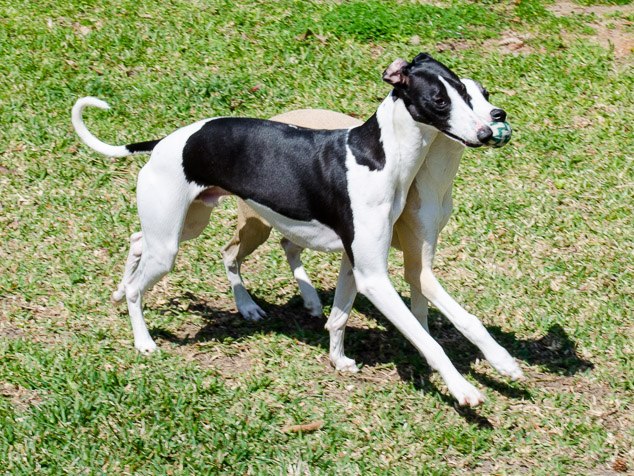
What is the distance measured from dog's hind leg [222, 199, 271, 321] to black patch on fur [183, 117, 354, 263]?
2.61ft

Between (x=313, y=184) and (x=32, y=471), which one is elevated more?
(x=313, y=184)

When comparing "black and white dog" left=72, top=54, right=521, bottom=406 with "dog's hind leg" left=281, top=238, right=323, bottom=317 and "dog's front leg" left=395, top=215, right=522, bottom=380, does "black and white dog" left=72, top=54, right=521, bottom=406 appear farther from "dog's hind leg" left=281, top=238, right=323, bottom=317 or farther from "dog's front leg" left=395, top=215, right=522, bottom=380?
"dog's hind leg" left=281, top=238, right=323, bottom=317

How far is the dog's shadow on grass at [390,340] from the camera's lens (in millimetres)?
5355

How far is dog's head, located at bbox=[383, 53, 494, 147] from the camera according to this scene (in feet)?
13.5

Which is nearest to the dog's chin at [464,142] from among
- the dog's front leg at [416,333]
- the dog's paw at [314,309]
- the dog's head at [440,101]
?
the dog's head at [440,101]

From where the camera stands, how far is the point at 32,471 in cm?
426

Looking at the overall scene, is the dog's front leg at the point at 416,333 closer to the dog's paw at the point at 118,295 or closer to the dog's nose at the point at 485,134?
the dog's nose at the point at 485,134

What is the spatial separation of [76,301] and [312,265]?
66.3 inches

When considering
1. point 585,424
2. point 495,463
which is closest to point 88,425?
point 495,463

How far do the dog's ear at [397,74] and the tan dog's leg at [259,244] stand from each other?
1.37 m

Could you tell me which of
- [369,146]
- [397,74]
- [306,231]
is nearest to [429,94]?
[397,74]

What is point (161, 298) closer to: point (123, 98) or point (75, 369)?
point (75, 369)

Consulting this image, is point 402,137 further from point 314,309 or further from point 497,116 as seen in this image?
point 314,309

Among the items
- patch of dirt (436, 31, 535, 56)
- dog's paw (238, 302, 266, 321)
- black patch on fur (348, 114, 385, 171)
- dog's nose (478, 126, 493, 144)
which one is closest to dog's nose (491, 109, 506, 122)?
dog's nose (478, 126, 493, 144)
